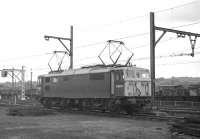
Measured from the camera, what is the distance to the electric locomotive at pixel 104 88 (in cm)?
2450

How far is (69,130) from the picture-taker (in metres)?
15.7

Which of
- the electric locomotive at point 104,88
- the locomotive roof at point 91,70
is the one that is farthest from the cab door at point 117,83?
the locomotive roof at point 91,70

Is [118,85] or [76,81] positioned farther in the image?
[76,81]

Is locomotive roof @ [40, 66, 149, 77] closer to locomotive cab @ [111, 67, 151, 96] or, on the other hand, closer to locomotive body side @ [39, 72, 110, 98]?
locomotive cab @ [111, 67, 151, 96]

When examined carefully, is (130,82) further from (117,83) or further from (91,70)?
(91,70)

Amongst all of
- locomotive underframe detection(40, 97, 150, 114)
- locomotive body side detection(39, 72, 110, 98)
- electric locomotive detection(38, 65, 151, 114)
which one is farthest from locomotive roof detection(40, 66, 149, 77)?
locomotive underframe detection(40, 97, 150, 114)

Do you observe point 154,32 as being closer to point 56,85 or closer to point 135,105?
point 135,105

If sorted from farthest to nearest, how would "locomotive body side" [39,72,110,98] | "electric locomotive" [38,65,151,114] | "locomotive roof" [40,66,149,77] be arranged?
"locomotive body side" [39,72,110,98] → "locomotive roof" [40,66,149,77] → "electric locomotive" [38,65,151,114]

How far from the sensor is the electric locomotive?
2450cm

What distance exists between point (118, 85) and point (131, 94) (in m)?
1.20

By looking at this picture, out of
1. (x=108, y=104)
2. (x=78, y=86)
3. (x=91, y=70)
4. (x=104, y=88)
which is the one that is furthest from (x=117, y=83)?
(x=78, y=86)

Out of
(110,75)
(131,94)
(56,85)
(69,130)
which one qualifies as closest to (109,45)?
(110,75)

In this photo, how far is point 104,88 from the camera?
25.8 meters

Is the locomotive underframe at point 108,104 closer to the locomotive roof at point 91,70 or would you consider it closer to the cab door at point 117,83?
the cab door at point 117,83
